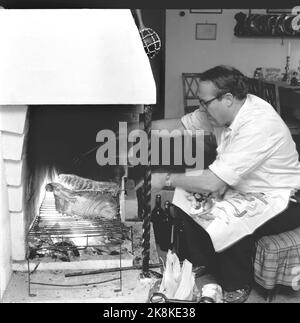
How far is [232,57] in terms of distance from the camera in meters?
1.94

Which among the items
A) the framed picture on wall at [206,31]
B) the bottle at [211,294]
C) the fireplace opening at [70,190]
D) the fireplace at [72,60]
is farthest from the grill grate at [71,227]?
the framed picture on wall at [206,31]

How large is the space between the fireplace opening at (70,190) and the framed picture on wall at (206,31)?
0.45 m

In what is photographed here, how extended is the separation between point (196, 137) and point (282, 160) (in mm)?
453

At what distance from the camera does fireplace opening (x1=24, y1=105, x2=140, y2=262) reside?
196 cm

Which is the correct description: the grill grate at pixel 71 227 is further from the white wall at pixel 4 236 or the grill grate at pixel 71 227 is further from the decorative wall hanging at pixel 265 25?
the decorative wall hanging at pixel 265 25

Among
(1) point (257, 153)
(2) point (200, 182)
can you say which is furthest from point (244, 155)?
(2) point (200, 182)

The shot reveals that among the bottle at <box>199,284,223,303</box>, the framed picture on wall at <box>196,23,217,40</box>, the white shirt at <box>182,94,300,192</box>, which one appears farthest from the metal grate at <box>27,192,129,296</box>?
the framed picture on wall at <box>196,23,217,40</box>

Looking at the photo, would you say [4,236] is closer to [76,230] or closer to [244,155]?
[76,230]

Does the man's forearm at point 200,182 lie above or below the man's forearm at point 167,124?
below

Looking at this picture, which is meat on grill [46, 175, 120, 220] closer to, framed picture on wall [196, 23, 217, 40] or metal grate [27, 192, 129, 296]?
metal grate [27, 192, 129, 296]

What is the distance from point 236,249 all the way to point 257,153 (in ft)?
1.39

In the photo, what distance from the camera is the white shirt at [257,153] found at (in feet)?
6.20

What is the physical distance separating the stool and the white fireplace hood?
815 millimetres
